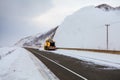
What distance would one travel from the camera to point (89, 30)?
399ft

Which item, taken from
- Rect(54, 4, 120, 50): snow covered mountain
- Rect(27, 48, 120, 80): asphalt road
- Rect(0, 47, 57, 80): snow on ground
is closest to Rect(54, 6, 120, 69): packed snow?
Rect(54, 4, 120, 50): snow covered mountain

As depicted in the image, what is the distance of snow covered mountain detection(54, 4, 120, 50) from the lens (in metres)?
108

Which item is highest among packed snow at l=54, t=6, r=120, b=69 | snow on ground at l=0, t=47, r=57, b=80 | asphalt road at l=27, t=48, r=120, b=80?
packed snow at l=54, t=6, r=120, b=69

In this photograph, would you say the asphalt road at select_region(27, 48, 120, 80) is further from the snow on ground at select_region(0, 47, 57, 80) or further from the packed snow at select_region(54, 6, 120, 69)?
the packed snow at select_region(54, 6, 120, 69)

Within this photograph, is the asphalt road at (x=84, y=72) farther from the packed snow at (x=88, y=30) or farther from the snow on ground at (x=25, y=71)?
the packed snow at (x=88, y=30)

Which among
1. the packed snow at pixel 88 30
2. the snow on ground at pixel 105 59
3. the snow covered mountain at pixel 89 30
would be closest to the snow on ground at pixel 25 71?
the snow on ground at pixel 105 59

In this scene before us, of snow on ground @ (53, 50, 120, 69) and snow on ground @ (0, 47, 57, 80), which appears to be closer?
snow on ground @ (0, 47, 57, 80)

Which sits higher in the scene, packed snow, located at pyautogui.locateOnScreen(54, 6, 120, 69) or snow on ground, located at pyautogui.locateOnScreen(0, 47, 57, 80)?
packed snow, located at pyautogui.locateOnScreen(54, 6, 120, 69)

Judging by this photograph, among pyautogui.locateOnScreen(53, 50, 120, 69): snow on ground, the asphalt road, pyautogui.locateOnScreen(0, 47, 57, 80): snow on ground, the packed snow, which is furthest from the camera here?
the packed snow

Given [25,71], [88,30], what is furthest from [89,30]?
[25,71]

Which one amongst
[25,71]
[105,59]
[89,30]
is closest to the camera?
[25,71]

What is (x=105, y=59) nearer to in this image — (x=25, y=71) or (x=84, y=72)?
(x=84, y=72)

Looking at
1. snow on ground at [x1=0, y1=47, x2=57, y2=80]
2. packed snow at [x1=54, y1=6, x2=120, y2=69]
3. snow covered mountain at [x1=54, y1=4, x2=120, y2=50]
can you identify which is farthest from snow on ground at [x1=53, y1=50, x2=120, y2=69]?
snow covered mountain at [x1=54, y1=4, x2=120, y2=50]

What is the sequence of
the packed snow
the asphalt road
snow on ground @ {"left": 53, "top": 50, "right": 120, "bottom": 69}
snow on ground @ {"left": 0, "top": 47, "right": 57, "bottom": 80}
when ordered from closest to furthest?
1. the asphalt road
2. snow on ground @ {"left": 0, "top": 47, "right": 57, "bottom": 80}
3. snow on ground @ {"left": 53, "top": 50, "right": 120, "bottom": 69}
4. the packed snow
